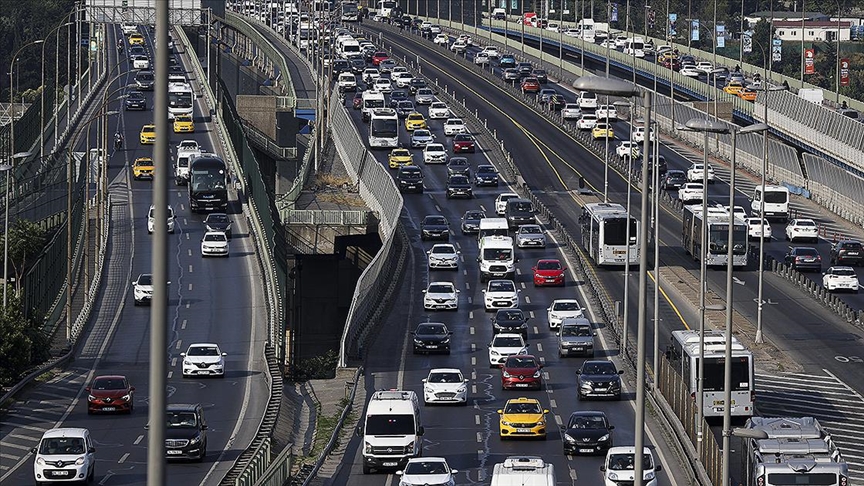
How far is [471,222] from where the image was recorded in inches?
3999

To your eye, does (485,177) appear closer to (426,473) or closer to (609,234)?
(609,234)

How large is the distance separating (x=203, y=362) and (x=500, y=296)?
57.1 ft

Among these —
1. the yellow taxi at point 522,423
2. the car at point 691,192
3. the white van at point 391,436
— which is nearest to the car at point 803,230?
the car at point 691,192

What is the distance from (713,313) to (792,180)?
135 feet

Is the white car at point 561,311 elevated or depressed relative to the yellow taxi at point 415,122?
depressed

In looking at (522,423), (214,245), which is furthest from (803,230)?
(522,423)

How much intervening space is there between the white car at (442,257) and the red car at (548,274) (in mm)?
5815

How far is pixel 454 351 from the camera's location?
71.7m

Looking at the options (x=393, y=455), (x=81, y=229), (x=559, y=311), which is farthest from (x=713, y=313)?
(x=81, y=229)

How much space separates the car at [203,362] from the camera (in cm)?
6725

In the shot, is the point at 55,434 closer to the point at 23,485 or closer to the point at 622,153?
the point at 23,485

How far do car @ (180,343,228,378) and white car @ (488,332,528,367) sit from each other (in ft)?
34.3

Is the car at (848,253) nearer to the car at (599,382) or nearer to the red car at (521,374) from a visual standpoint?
the red car at (521,374)

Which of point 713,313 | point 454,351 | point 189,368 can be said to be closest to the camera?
point 189,368
